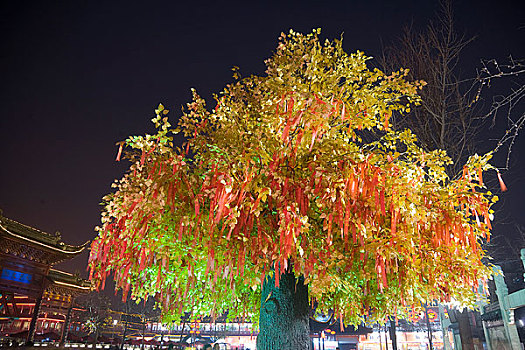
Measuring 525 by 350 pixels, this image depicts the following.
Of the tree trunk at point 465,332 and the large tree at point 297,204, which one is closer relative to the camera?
the large tree at point 297,204

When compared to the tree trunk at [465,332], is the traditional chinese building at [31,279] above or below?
above

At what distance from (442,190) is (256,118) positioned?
4114mm

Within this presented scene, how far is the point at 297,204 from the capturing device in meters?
5.54

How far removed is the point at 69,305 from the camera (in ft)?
86.5

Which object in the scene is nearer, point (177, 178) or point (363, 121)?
point (177, 178)

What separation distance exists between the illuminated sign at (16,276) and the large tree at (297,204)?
17556 millimetres

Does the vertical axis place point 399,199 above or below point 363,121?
below

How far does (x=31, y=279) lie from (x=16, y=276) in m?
1.64

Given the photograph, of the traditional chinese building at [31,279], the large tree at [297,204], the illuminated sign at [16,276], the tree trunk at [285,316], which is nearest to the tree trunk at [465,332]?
the large tree at [297,204]

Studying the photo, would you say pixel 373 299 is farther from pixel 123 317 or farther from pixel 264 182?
pixel 123 317

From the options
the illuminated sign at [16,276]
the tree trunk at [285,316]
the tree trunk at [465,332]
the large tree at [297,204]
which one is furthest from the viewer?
the illuminated sign at [16,276]

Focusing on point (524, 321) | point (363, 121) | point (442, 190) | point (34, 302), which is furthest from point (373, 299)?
point (34, 302)

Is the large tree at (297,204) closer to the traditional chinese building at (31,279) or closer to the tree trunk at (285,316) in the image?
the tree trunk at (285,316)

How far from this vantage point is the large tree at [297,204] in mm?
5613
